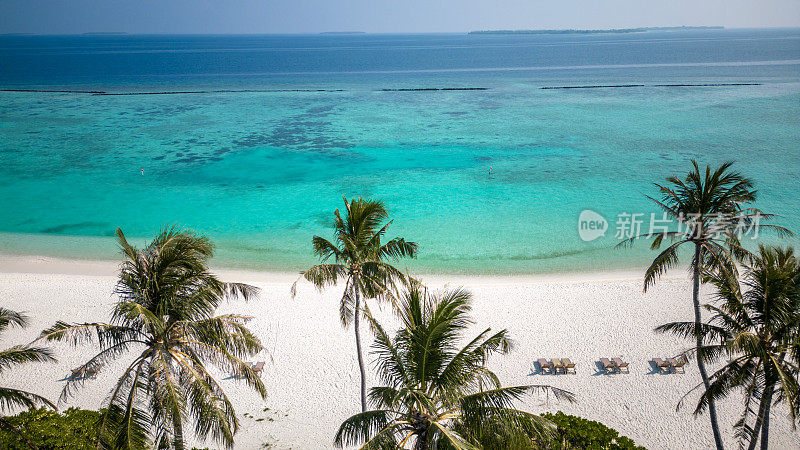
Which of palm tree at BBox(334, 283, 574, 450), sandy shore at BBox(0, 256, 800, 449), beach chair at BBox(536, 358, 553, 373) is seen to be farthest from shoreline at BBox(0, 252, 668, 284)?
palm tree at BBox(334, 283, 574, 450)

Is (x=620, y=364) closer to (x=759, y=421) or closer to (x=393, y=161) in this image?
(x=759, y=421)

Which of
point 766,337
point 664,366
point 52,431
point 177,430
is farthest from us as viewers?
point 664,366

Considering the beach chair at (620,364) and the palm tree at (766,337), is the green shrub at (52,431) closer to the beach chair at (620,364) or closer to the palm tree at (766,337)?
the palm tree at (766,337)

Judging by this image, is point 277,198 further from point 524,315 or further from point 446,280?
point 524,315

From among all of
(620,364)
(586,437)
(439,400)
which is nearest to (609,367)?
(620,364)

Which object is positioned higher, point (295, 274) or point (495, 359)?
point (295, 274)

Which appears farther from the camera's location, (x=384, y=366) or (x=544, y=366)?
(x=544, y=366)

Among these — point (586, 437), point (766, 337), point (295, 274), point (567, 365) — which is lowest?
point (586, 437)

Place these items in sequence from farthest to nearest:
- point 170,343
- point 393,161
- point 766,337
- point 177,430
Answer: point 393,161 < point 766,337 < point 170,343 < point 177,430
